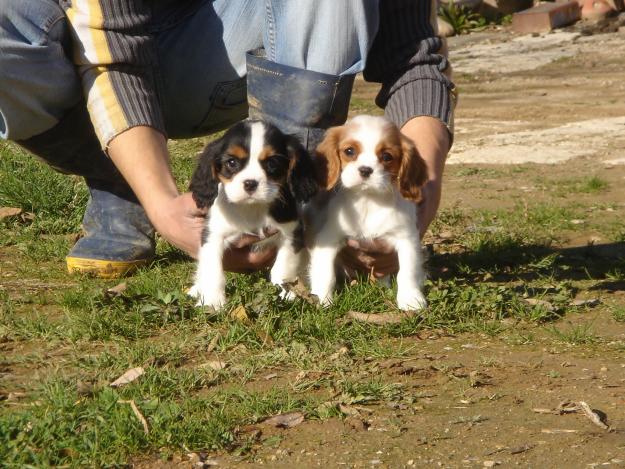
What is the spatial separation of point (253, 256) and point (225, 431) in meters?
1.46

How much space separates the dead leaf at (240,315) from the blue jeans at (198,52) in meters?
0.96

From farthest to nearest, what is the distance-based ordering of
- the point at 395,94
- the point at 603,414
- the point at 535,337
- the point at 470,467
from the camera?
1. the point at 395,94
2. the point at 535,337
3. the point at 603,414
4. the point at 470,467

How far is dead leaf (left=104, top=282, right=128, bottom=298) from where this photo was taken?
4363mm

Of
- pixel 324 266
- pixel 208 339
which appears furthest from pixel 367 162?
pixel 208 339

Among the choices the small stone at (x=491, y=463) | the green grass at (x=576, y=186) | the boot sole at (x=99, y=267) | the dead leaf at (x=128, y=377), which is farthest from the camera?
the green grass at (x=576, y=186)

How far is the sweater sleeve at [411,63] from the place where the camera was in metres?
4.71

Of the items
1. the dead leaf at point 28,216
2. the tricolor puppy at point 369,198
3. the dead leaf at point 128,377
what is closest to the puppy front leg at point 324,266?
the tricolor puppy at point 369,198

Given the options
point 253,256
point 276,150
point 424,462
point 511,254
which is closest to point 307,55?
point 276,150

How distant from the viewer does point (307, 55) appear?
14.2 ft

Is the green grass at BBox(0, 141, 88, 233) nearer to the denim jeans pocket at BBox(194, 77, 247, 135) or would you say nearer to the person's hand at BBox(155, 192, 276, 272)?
the denim jeans pocket at BBox(194, 77, 247, 135)

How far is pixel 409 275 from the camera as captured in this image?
4.29m

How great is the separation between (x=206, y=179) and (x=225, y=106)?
1.23m

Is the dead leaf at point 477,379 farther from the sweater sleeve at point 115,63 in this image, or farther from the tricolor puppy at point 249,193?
the sweater sleeve at point 115,63

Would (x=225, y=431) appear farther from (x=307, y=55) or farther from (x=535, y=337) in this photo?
(x=307, y=55)
